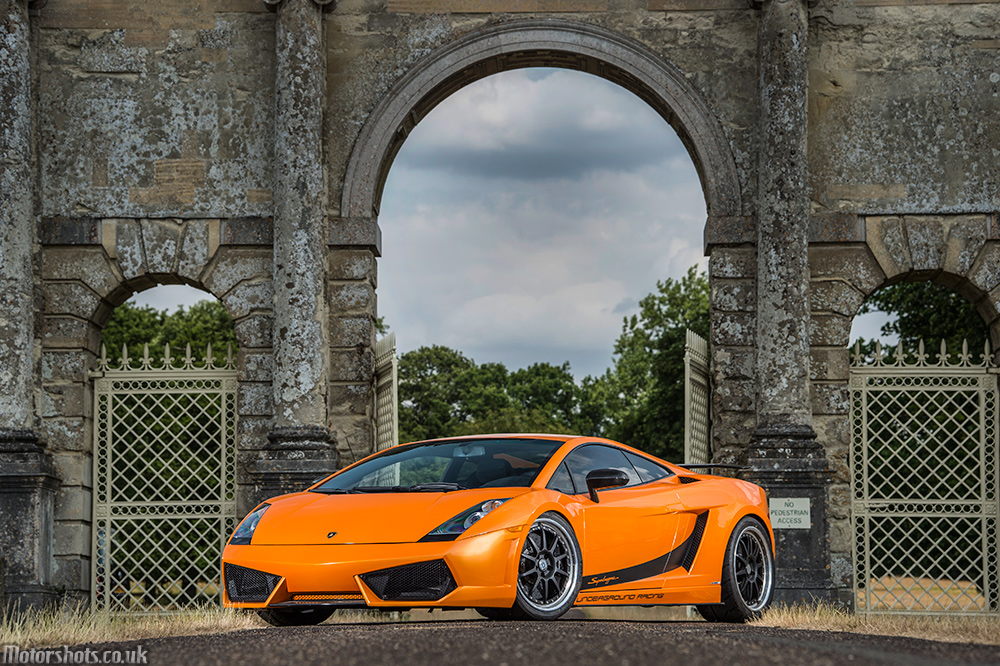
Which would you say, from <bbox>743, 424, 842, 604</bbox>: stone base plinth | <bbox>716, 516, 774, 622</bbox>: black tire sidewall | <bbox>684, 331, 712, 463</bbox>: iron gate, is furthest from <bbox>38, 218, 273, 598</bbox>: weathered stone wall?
<bbox>716, 516, 774, 622</bbox>: black tire sidewall

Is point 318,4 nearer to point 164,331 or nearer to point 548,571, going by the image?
point 548,571

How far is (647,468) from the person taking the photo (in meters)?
8.20

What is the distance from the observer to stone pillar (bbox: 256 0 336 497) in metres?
11.9

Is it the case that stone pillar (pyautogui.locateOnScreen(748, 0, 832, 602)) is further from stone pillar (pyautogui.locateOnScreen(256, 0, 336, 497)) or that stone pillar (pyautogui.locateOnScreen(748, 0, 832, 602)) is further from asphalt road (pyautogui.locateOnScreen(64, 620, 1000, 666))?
asphalt road (pyautogui.locateOnScreen(64, 620, 1000, 666))

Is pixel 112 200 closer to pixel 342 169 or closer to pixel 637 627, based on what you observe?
pixel 342 169

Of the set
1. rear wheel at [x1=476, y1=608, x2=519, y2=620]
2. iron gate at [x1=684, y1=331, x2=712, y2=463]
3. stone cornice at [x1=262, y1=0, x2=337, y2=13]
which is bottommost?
rear wheel at [x1=476, y1=608, x2=519, y2=620]

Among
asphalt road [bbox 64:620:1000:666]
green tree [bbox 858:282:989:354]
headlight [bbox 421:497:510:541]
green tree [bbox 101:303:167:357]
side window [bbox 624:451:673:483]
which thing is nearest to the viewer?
asphalt road [bbox 64:620:1000:666]

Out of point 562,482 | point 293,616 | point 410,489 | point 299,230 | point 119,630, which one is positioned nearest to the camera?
point 119,630

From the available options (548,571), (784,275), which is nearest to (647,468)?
(548,571)

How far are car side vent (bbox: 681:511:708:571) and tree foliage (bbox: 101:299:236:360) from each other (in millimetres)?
23831

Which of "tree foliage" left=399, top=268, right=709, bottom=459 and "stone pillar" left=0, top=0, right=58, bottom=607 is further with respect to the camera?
"tree foliage" left=399, top=268, right=709, bottom=459

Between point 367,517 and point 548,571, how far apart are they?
112cm

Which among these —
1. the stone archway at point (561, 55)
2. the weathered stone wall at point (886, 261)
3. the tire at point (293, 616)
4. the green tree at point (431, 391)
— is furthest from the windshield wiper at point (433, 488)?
the green tree at point (431, 391)

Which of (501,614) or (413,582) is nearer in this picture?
(413,582)
